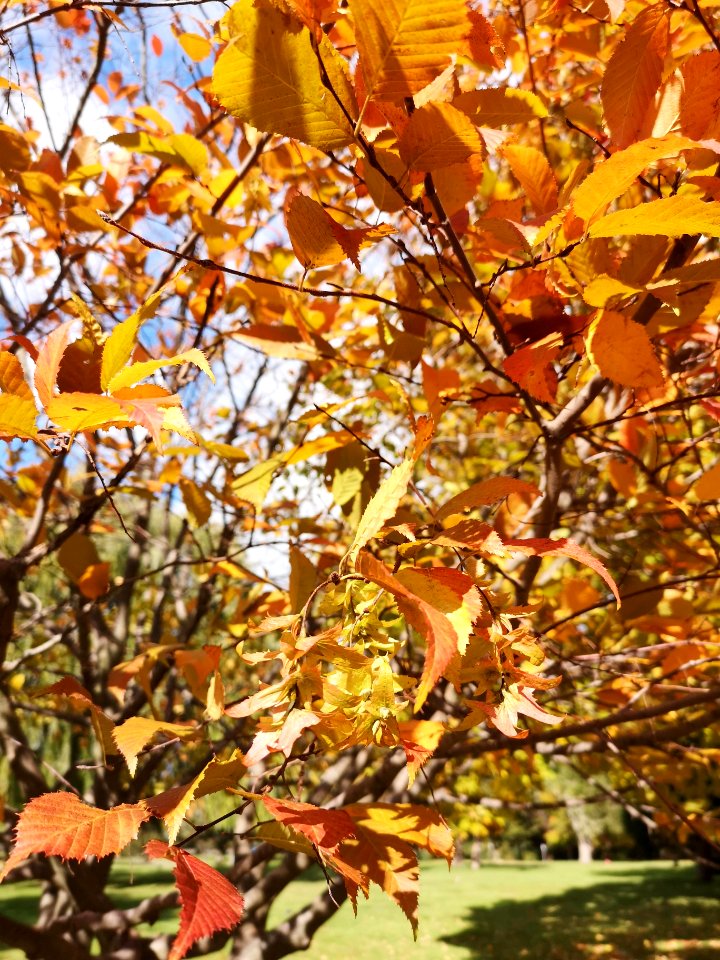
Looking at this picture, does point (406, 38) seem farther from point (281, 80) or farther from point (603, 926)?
point (603, 926)

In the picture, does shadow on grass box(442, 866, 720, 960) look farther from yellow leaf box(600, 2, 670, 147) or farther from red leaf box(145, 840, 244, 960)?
yellow leaf box(600, 2, 670, 147)

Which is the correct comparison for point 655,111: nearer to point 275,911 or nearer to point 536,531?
point 536,531

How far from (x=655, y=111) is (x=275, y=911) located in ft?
38.3

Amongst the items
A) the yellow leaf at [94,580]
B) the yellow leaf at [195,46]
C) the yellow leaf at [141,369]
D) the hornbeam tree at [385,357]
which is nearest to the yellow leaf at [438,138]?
the hornbeam tree at [385,357]

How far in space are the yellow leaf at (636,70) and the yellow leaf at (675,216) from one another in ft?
1.05

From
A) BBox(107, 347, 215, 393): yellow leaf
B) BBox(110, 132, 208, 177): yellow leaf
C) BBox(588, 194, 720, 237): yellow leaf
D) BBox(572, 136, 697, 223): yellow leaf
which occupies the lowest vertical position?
BBox(107, 347, 215, 393): yellow leaf

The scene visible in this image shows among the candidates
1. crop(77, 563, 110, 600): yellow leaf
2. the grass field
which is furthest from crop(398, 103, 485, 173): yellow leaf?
the grass field

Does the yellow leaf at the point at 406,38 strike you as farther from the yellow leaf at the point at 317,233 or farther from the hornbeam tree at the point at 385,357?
the yellow leaf at the point at 317,233

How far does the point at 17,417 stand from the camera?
A: 665 millimetres

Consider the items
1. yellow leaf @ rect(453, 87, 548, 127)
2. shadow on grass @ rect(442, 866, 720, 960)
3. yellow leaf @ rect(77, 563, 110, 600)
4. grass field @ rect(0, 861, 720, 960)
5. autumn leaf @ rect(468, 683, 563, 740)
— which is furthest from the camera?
grass field @ rect(0, 861, 720, 960)

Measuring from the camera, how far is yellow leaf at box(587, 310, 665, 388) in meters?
0.71

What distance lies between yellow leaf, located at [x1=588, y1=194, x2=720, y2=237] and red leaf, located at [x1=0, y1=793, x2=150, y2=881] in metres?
0.69

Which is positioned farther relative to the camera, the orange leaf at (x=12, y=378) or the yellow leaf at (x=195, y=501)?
the yellow leaf at (x=195, y=501)

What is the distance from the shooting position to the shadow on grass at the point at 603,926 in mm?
7918
